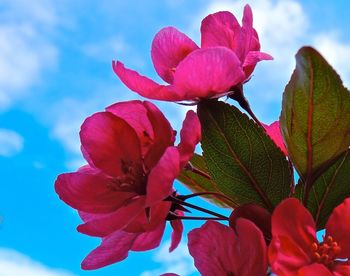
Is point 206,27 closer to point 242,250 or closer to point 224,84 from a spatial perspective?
point 224,84

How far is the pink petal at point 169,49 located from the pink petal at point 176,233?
174mm

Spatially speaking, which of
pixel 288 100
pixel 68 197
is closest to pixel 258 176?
pixel 288 100

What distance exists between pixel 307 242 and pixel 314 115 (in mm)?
123

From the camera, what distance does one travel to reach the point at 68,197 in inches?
28.0

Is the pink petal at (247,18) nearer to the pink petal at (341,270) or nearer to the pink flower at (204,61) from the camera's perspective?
the pink flower at (204,61)

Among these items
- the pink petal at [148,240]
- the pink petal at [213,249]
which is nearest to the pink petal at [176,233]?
the pink petal at [148,240]

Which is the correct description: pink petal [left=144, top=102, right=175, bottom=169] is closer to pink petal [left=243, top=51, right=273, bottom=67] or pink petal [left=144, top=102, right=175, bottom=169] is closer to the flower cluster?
the flower cluster

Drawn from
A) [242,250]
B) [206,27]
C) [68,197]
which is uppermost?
[206,27]

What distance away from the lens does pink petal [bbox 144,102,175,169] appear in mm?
681

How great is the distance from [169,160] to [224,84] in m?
0.11

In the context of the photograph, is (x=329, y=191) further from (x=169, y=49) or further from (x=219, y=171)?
(x=169, y=49)

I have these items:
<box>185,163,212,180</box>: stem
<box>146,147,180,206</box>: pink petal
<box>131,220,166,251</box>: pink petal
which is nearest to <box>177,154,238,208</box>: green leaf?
<box>185,163,212,180</box>: stem

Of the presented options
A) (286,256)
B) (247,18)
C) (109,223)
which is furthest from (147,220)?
(247,18)

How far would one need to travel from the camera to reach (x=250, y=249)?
1.97ft
